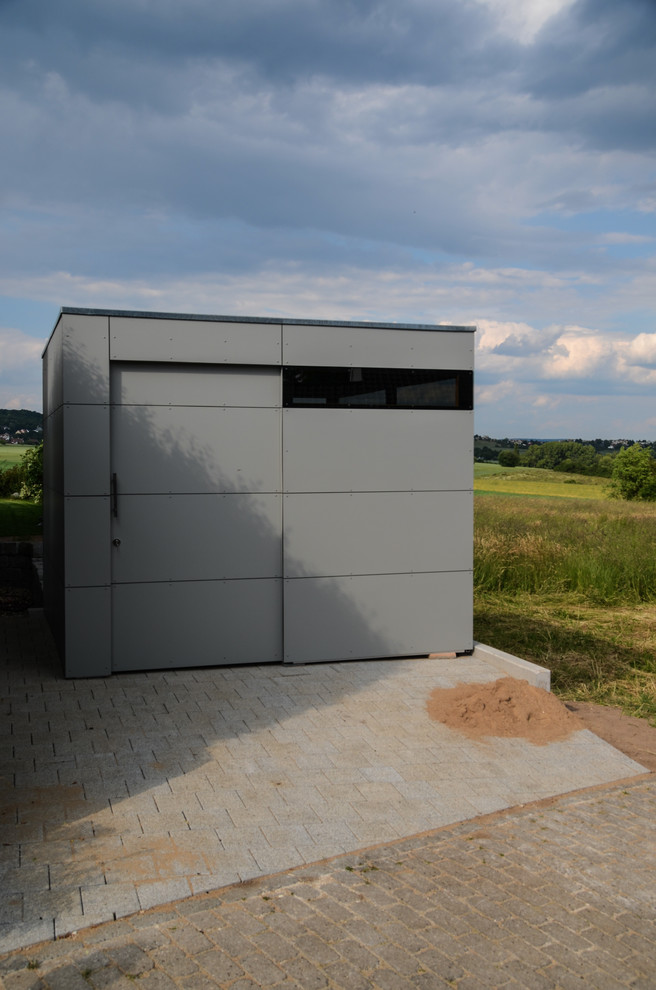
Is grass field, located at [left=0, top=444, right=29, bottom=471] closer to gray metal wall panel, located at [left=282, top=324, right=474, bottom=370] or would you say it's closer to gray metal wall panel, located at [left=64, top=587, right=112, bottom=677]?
gray metal wall panel, located at [left=64, top=587, right=112, bottom=677]

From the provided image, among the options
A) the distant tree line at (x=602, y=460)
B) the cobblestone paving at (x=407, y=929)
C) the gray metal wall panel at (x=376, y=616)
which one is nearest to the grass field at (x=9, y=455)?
the gray metal wall panel at (x=376, y=616)

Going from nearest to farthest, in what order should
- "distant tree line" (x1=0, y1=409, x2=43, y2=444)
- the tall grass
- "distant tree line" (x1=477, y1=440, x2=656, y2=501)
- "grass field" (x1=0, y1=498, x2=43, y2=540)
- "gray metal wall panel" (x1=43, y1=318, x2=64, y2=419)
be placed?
"gray metal wall panel" (x1=43, y1=318, x2=64, y2=419)
the tall grass
"grass field" (x1=0, y1=498, x2=43, y2=540)
"distant tree line" (x1=0, y1=409, x2=43, y2=444)
"distant tree line" (x1=477, y1=440, x2=656, y2=501)

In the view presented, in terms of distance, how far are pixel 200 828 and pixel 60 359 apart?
15.2 feet

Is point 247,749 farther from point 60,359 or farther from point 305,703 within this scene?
point 60,359

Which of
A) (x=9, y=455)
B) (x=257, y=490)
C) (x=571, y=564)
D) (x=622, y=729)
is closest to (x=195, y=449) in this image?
(x=257, y=490)

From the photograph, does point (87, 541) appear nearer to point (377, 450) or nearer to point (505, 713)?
point (377, 450)

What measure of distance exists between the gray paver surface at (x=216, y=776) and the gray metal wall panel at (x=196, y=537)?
96 cm

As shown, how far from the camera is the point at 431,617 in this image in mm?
8289

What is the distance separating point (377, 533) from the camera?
8125 mm

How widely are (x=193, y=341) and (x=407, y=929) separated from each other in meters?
5.40

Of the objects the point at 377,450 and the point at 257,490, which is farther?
the point at 377,450

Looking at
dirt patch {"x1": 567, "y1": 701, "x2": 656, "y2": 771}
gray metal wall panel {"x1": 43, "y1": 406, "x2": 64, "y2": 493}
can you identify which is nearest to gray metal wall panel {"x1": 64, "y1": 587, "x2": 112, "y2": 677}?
gray metal wall panel {"x1": 43, "y1": 406, "x2": 64, "y2": 493}

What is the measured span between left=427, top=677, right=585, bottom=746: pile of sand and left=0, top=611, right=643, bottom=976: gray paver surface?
0.14 meters

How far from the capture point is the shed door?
7.47 m
